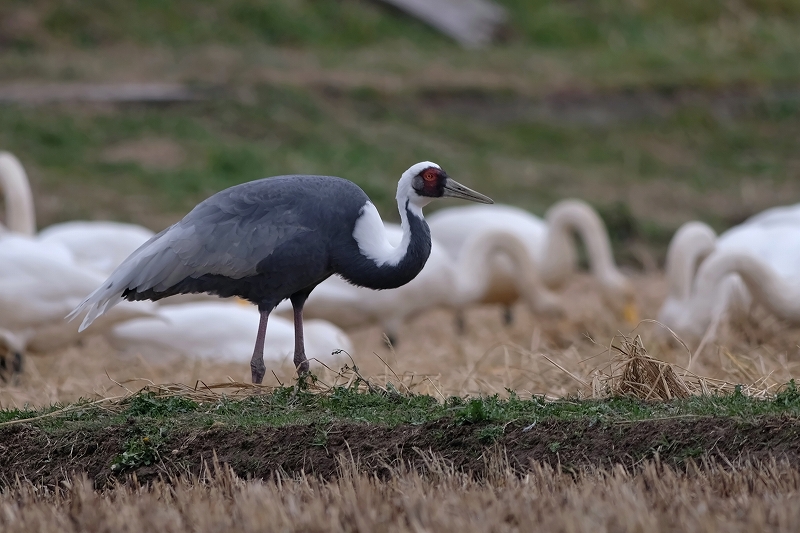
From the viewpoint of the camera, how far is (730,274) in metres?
9.52

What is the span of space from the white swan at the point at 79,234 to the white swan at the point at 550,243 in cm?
348

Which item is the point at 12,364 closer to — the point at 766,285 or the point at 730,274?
the point at 730,274

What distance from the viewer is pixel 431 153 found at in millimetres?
17703

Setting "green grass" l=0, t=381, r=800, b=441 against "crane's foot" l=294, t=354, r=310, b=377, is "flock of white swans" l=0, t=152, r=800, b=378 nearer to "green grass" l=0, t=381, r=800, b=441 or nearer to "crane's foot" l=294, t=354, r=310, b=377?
"crane's foot" l=294, t=354, r=310, b=377

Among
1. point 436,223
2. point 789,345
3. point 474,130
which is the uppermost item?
point 474,130

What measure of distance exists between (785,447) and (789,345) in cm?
423

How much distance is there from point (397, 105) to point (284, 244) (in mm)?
13280

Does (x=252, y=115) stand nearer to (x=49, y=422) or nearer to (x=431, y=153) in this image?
(x=431, y=153)

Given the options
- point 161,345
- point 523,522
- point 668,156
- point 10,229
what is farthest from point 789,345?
point 668,156

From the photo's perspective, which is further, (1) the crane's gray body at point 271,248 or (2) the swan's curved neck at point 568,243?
(2) the swan's curved neck at point 568,243

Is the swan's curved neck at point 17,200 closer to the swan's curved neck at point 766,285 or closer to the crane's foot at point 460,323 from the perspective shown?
the crane's foot at point 460,323

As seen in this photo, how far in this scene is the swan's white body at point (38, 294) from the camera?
30.4ft

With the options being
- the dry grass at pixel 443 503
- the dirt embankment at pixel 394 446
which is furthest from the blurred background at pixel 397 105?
the dry grass at pixel 443 503

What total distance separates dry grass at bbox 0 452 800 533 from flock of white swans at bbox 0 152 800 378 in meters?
2.97
